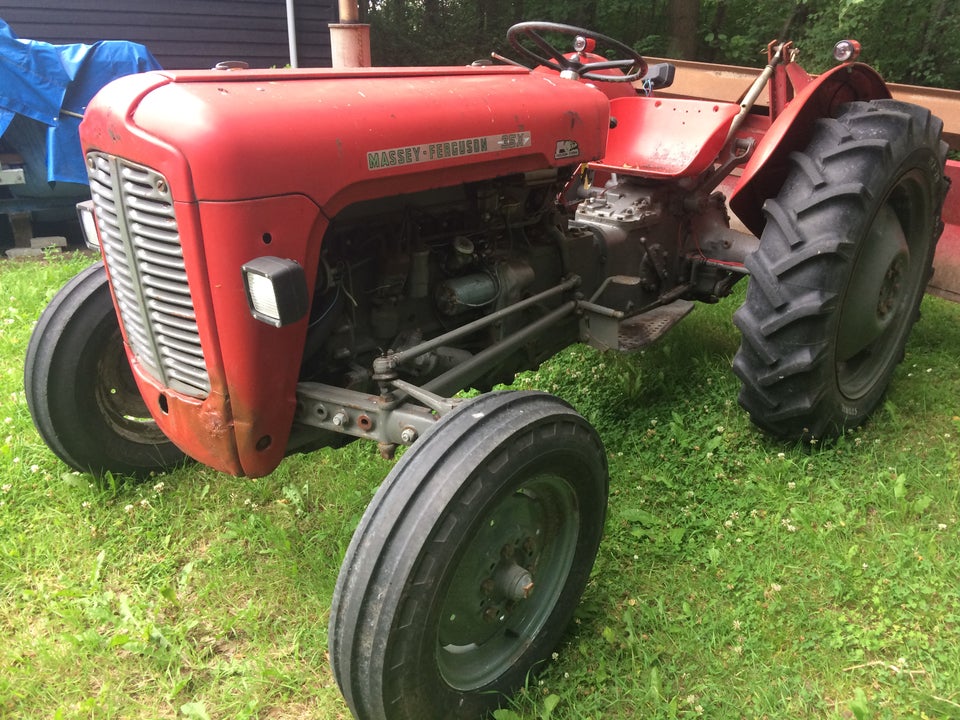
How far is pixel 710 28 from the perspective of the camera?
35.7 ft

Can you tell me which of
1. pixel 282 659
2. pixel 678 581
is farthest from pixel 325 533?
pixel 678 581

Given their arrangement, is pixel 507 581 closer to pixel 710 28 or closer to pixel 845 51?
pixel 845 51

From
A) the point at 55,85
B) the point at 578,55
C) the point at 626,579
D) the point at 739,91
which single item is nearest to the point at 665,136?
the point at 578,55

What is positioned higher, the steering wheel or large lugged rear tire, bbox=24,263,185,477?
the steering wheel

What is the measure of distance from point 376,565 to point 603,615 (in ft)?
3.14

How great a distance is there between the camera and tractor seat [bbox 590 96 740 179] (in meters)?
3.28

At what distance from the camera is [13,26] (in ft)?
25.5

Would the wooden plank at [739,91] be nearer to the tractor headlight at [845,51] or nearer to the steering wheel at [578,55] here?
the tractor headlight at [845,51]

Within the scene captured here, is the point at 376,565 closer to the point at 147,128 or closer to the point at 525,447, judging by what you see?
the point at 525,447

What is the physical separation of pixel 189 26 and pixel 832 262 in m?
8.43

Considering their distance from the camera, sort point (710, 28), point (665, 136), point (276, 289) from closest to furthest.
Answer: point (276, 289) < point (665, 136) < point (710, 28)

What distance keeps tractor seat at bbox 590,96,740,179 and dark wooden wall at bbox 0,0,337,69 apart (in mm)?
7017

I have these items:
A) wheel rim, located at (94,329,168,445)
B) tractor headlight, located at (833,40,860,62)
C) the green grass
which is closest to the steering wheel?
tractor headlight, located at (833,40,860,62)

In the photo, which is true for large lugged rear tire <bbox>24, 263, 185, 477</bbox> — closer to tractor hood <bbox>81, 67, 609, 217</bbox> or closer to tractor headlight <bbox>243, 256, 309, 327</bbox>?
tractor hood <bbox>81, 67, 609, 217</bbox>
